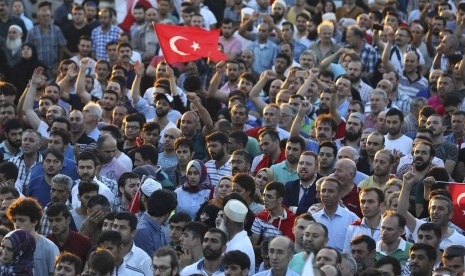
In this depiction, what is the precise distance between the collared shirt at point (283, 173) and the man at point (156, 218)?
7.70 feet

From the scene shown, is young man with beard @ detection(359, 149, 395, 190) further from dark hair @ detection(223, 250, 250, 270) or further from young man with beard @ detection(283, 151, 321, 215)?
dark hair @ detection(223, 250, 250, 270)

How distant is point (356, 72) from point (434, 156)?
3.97 meters

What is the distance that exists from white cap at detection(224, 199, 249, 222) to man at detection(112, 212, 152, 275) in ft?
2.97

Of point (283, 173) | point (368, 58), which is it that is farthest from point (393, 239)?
point (368, 58)

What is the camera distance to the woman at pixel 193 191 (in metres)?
17.8

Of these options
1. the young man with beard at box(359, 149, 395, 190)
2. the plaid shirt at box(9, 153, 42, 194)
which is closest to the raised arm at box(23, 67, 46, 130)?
the plaid shirt at box(9, 153, 42, 194)

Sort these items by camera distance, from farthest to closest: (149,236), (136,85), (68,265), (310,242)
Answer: (136,85), (149,236), (310,242), (68,265)

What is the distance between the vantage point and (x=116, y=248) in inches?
597

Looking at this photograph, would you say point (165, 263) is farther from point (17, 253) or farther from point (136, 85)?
point (136, 85)

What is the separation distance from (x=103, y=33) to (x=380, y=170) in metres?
8.83

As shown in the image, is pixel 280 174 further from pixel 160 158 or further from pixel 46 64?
pixel 46 64

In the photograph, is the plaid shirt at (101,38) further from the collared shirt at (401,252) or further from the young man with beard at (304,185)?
the collared shirt at (401,252)

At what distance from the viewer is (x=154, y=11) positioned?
26484 mm

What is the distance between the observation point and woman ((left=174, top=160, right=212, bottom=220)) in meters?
17.8
